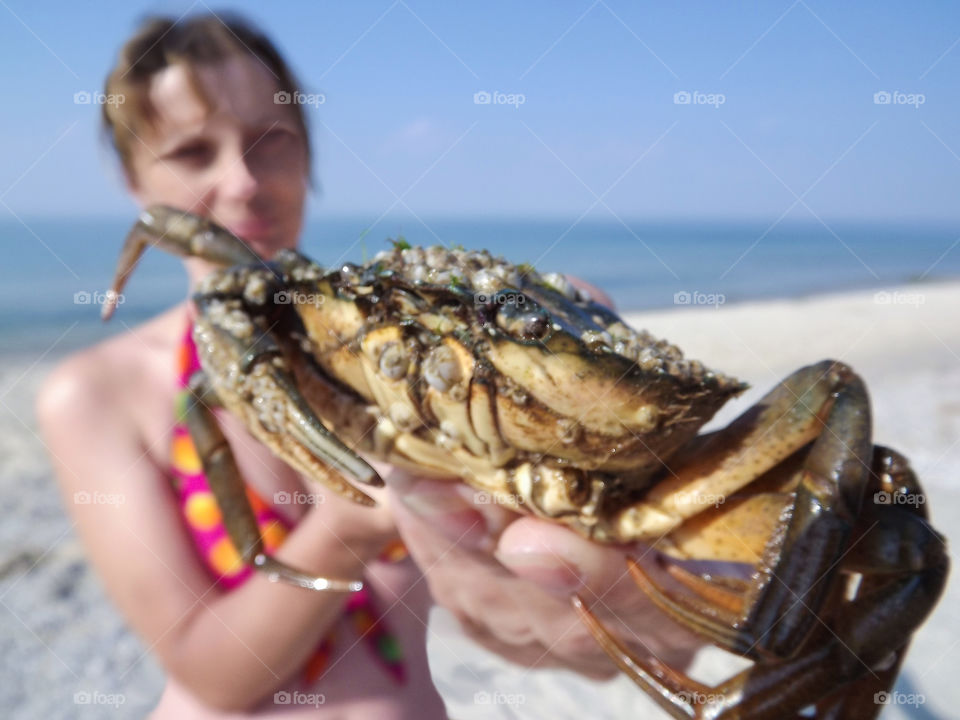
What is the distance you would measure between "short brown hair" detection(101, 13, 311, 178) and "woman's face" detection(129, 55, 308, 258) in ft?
0.09

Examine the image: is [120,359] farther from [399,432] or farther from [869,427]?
[869,427]

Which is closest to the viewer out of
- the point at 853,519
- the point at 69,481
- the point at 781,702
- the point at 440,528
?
the point at 853,519

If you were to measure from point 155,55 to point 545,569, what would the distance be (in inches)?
77.8

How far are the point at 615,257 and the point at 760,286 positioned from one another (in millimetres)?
8729

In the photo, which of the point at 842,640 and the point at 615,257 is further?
the point at 615,257

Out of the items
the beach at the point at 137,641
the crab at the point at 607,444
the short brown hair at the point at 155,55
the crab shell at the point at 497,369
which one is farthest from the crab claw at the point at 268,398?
the beach at the point at 137,641

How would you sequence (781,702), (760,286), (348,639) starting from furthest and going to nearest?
(760,286) → (348,639) → (781,702)

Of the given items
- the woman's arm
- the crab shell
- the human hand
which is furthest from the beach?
the crab shell

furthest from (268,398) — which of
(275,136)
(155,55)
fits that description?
(155,55)

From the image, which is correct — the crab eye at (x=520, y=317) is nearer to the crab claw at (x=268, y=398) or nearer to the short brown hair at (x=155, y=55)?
the crab claw at (x=268, y=398)

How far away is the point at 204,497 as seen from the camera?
6.75ft

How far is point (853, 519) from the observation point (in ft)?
4.53

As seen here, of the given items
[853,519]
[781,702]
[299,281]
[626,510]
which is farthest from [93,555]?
[853,519]

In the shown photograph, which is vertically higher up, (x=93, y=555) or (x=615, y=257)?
(x=615, y=257)
